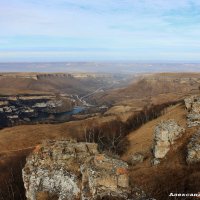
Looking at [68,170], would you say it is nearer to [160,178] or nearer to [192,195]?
[160,178]

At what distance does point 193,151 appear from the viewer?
128 feet

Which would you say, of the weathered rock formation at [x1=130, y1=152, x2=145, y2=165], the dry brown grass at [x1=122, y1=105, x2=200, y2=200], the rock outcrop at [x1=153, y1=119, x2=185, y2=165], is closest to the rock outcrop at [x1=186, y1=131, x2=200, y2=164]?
the dry brown grass at [x1=122, y1=105, x2=200, y2=200]

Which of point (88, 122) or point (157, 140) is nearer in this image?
point (157, 140)

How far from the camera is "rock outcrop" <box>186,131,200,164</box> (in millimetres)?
38597

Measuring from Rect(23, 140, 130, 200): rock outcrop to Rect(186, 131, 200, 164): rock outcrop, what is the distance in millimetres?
10392

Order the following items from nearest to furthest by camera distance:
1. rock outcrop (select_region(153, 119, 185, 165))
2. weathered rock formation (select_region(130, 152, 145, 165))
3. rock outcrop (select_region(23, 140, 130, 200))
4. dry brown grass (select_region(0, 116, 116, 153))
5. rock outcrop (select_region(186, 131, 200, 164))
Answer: rock outcrop (select_region(23, 140, 130, 200)), rock outcrop (select_region(186, 131, 200, 164)), rock outcrop (select_region(153, 119, 185, 165)), weathered rock formation (select_region(130, 152, 145, 165)), dry brown grass (select_region(0, 116, 116, 153))

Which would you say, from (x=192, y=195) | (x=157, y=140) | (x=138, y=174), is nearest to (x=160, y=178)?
(x=138, y=174)

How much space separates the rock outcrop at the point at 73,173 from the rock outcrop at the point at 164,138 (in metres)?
10.4

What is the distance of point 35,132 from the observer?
136 meters

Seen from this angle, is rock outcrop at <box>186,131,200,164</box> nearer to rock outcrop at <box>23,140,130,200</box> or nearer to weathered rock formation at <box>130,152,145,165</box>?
rock outcrop at <box>23,140,130,200</box>

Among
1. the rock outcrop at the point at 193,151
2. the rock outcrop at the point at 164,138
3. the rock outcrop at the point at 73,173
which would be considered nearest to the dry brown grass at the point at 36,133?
the rock outcrop at the point at 164,138

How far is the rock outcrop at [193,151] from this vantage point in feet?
127

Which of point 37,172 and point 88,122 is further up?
point 37,172

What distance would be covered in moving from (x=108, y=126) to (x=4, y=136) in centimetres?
3762
